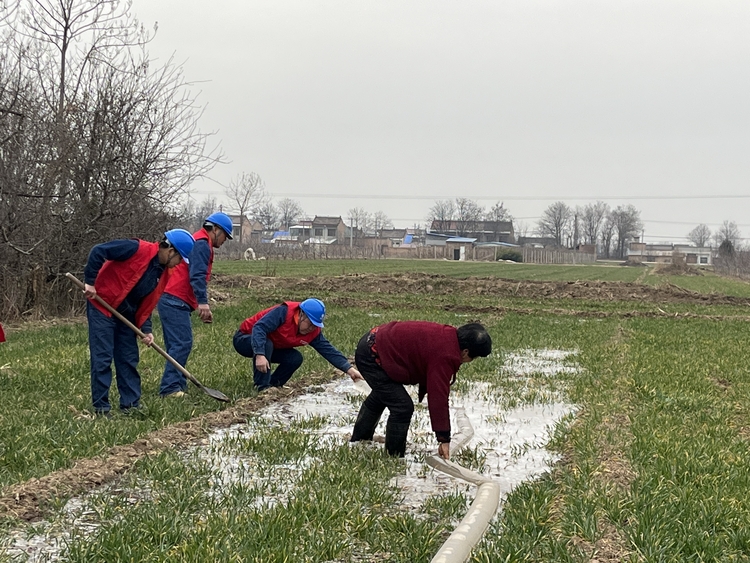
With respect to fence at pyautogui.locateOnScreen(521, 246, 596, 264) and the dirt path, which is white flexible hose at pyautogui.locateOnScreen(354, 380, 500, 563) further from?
fence at pyautogui.locateOnScreen(521, 246, 596, 264)

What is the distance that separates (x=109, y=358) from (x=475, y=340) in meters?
3.66

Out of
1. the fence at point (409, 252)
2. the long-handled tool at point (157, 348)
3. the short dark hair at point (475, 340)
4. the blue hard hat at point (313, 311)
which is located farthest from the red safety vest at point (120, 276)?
the fence at point (409, 252)

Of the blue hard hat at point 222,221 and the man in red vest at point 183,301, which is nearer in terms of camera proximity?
the man in red vest at point 183,301

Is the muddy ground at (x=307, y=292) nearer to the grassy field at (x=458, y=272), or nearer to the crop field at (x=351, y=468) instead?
the crop field at (x=351, y=468)

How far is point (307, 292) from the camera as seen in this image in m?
26.4

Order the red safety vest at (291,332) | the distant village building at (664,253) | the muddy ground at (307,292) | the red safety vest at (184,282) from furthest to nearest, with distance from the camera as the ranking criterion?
1. the distant village building at (664,253)
2. the red safety vest at (184,282)
3. the red safety vest at (291,332)
4. the muddy ground at (307,292)

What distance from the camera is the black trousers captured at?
19.3 feet

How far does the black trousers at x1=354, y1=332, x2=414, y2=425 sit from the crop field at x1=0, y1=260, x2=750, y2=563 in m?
0.37

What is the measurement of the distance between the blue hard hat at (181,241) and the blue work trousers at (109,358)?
0.93 metres

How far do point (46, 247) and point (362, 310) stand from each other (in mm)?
8575

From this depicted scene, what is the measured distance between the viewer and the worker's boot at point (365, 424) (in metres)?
6.23

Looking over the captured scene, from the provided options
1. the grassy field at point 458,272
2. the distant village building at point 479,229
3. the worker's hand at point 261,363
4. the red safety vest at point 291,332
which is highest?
the distant village building at point 479,229

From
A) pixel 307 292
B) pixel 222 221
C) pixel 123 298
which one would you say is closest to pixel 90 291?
pixel 123 298

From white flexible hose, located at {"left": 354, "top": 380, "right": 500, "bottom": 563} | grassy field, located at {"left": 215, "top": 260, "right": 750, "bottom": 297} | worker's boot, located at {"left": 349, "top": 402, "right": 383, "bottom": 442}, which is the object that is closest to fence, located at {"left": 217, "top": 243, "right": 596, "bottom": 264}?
grassy field, located at {"left": 215, "top": 260, "right": 750, "bottom": 297}
